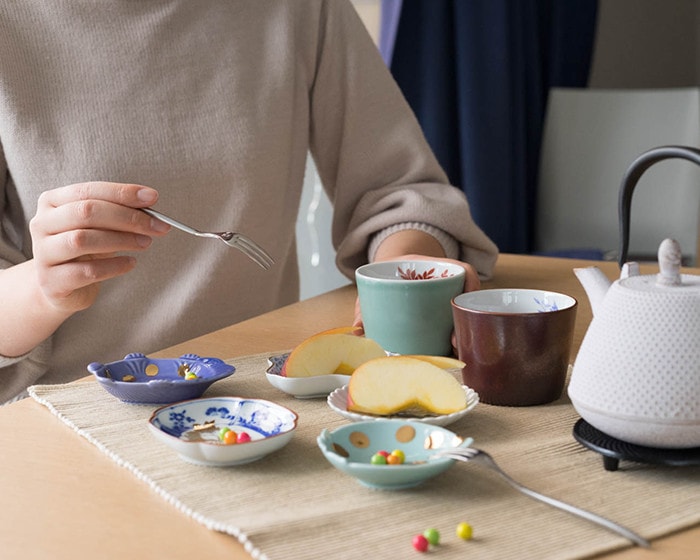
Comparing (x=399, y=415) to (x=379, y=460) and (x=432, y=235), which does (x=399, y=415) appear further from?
(x=432, y=235)

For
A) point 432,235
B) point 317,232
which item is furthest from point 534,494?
point 317,232

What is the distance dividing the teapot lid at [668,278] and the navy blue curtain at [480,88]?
179 centimetres

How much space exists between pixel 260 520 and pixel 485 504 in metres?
0.13

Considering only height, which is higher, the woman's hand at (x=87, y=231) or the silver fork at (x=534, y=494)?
the woman's hand at (x=87, y=231)

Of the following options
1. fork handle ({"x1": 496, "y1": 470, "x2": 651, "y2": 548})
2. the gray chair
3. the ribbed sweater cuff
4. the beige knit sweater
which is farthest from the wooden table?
the gray chair

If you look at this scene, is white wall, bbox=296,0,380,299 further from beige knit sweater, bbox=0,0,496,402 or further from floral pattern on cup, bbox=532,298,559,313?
floral pattern on cup, bbox=532,298,559,313

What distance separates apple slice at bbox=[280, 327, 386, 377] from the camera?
29.2 inches

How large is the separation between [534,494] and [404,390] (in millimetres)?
146

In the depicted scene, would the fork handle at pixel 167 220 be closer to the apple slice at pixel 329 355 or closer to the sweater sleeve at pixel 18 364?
the apple slice at pixel 329 355

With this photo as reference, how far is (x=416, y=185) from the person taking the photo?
1.19 meters

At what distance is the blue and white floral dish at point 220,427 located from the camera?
59 cm

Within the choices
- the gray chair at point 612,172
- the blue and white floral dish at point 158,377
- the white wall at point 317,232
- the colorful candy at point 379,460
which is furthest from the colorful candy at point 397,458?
the gray chair at point 612,172

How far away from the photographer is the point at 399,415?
2.17ft

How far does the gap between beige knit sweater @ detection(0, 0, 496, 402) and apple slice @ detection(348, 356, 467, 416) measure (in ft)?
1.55
